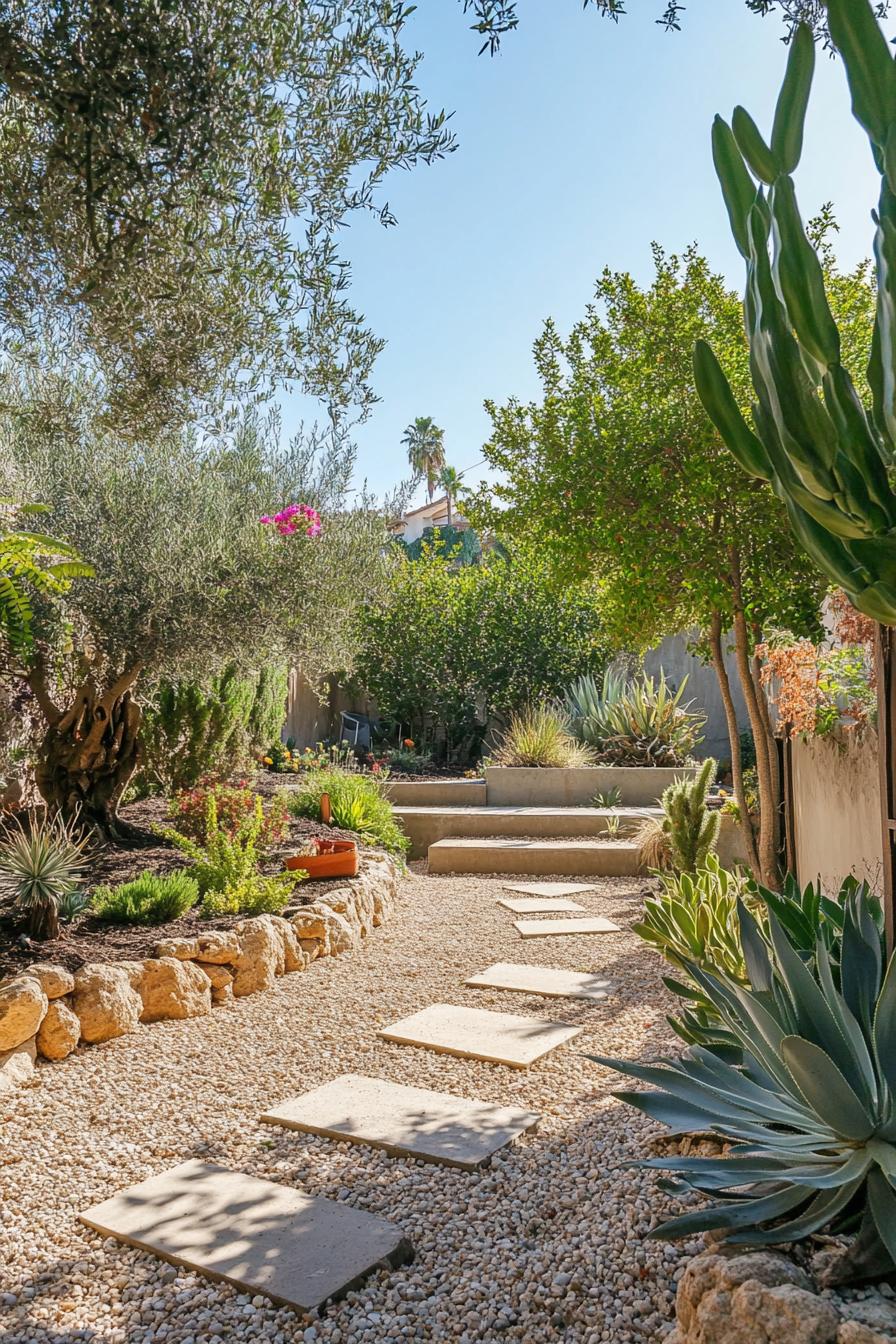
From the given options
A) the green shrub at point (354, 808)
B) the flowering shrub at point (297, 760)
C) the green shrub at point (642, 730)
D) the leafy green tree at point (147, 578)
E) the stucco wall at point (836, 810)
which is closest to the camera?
the stucco wall at point (836, 810)

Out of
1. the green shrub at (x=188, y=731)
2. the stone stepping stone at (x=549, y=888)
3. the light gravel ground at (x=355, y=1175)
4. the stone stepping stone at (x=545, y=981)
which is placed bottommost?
the light gravel ground at (x=355, y=1175)

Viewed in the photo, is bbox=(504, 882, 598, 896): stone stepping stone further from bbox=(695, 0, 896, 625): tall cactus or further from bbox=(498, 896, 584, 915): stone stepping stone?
bbox=(695, 0, 896, 625): tall cactus

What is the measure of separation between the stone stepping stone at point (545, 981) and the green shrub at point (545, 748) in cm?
528

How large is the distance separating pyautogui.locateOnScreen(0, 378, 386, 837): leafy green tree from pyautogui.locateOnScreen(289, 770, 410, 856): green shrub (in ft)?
5.34

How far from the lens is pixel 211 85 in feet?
8.53

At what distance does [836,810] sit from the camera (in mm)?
5156

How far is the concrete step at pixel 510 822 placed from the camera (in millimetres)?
9602

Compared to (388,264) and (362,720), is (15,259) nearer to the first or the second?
(388,264)

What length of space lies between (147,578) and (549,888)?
4.32m

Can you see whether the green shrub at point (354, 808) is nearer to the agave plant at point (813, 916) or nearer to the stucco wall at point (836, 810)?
the stucco wall at point (836, 810)

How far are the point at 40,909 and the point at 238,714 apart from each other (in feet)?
13.6

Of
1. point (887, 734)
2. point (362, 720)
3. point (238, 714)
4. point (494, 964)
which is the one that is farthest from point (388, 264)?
point (362, 720)

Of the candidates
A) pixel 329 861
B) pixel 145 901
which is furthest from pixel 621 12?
pixel 329 861

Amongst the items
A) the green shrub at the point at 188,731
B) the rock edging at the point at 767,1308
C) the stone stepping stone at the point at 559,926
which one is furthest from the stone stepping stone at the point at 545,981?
the green shrub at the point at 188,731
